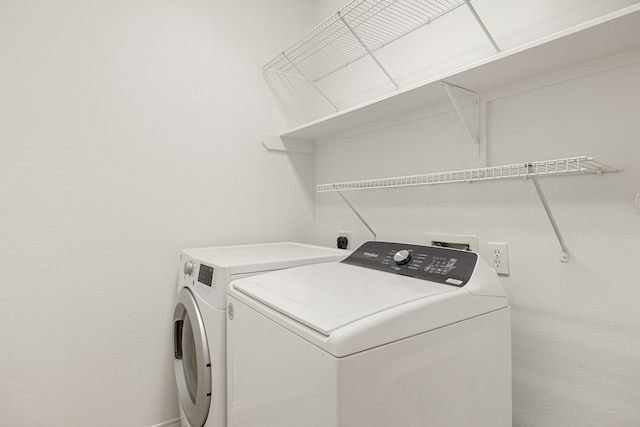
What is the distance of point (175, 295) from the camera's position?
179 centimetres

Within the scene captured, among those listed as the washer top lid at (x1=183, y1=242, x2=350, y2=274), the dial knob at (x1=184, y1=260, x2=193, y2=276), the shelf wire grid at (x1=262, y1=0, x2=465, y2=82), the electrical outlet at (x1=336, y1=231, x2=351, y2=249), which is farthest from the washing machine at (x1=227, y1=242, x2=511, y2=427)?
the shelf wire grid at (x1=262, y1=0, x2=465, y2=82)

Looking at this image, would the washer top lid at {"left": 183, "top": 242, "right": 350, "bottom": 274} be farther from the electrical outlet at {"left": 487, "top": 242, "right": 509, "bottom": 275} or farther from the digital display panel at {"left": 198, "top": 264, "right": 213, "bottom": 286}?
the electrical outlet at {"left": 487, "top": 242, "right": 509, "bottom": 275}

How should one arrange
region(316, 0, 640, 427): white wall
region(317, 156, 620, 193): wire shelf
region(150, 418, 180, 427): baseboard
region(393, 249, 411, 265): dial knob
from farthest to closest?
region(150, 418, 180, 427): baseboard, region(393, 249, 411, 265): dial knob, region(316, 0, 640, 427): white wall, region(317, 156, 620, 193): wire shelf

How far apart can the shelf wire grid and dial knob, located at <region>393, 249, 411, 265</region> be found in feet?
2.97

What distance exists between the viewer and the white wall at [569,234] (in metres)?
0.95

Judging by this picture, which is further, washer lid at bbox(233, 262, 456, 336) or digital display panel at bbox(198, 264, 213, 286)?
digital display panel at bbox(198, 264, 213, 286)

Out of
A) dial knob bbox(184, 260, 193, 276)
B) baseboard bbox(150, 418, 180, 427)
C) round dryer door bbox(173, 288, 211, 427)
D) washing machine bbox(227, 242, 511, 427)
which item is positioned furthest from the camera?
baseboard bbox(150, 418, 180, 427)

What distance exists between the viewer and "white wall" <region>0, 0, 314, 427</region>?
4.78 ft

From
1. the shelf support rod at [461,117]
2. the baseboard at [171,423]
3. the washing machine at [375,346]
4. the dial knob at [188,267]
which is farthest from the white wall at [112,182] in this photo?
the shelf support rod at [461,117]

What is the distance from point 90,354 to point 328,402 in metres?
1.49

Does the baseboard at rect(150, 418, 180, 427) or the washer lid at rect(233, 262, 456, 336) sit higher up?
the washer lid at rect(233, 262, 456, 336)

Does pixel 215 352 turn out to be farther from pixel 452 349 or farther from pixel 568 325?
pixel 568 325

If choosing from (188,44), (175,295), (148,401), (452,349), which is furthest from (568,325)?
(188,44)

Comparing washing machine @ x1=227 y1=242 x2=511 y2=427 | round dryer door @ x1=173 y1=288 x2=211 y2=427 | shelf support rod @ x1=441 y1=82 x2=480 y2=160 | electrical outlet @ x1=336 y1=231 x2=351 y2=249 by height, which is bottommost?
round dryer door @ x1=173 y1=288 x2=211 y2=427
